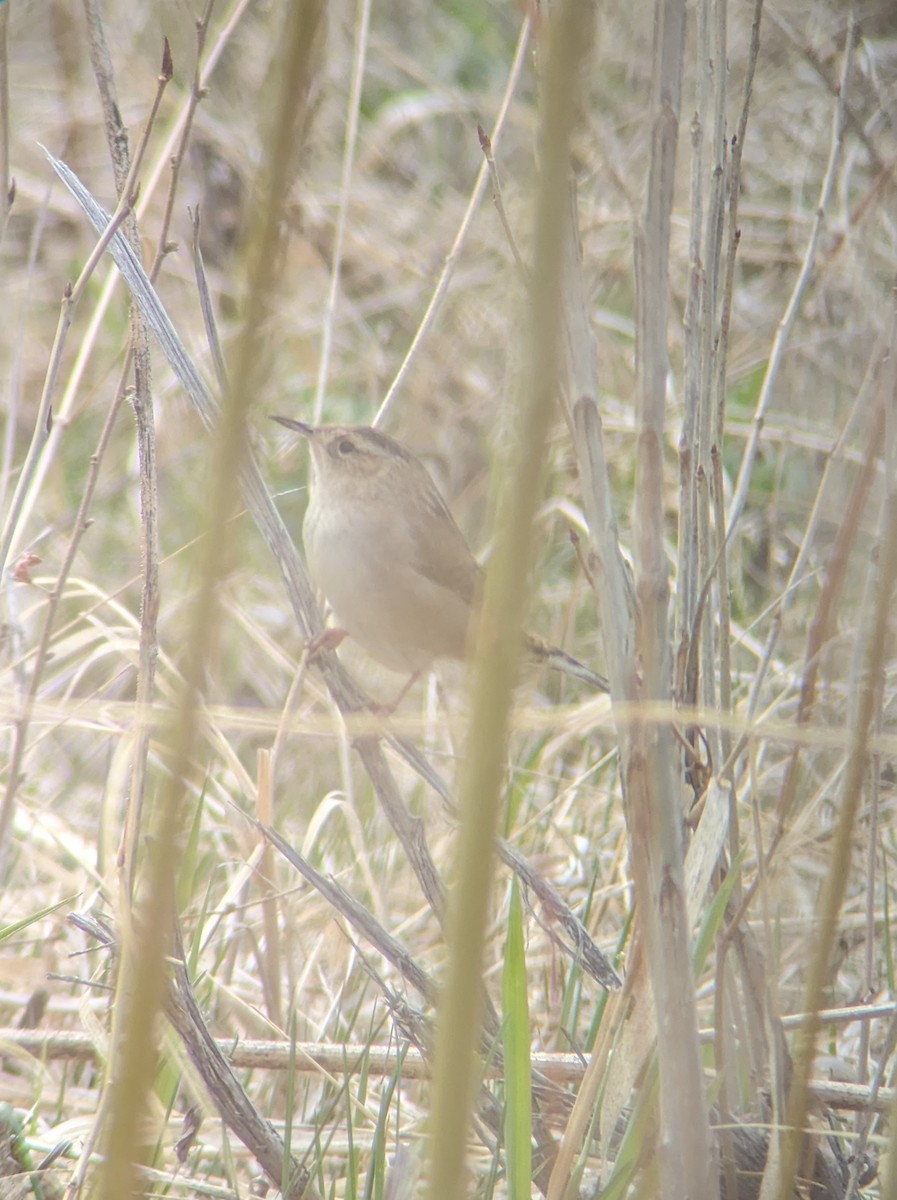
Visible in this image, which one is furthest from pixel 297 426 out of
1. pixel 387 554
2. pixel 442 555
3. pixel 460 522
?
pixel 460 522

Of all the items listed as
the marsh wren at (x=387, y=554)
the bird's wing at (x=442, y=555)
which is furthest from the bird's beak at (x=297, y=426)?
the bird's wing at (x=442, y=555)

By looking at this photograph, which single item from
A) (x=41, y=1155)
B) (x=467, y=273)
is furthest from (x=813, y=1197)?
(x=467, y=273)

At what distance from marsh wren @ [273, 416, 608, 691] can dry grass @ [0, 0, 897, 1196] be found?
217 millimetres

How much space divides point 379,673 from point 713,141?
310cm

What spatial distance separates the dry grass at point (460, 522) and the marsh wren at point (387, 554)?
0.71 ft

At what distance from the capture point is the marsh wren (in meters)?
3.37

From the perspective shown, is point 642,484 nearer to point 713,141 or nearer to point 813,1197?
point 713,141

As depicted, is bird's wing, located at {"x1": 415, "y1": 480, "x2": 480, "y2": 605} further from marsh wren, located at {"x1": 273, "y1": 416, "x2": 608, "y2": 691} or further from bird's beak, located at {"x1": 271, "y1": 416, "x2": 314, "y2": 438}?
bird's beak, located at {"x1": 271, "y1": 416, "x2": 314, "y2": 438}

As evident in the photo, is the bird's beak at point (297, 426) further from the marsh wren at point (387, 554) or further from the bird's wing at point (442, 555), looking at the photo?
the bird's wing at point (442, 555)

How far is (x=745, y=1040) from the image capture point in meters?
1.93

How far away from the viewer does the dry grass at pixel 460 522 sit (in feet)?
6.39

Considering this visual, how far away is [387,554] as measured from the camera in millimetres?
3451

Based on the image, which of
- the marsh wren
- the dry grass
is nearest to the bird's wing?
the marsh wren

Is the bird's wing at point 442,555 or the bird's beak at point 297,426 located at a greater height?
the bird's beak at point 297,426
